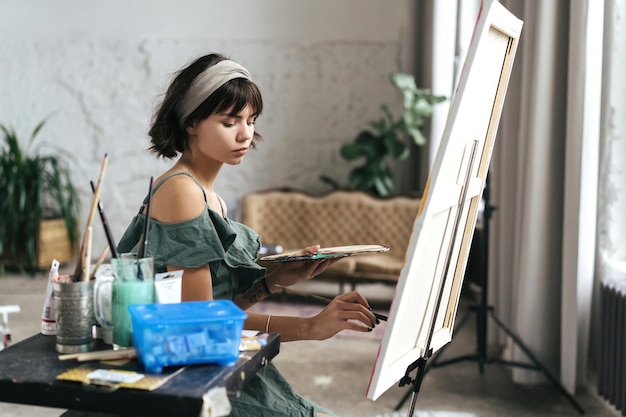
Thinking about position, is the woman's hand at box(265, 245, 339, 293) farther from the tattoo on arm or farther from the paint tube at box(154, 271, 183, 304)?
the paint tube at box(154, 271, 183, 304)

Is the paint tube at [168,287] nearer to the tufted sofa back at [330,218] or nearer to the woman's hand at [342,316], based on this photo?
the woman's hand at [342,316]

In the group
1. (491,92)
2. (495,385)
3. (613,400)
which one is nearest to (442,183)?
(491,92)

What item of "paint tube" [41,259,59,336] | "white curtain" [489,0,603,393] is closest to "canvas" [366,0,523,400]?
"paint tube" [41,259,59,336]

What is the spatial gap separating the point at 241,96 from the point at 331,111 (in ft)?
18.7

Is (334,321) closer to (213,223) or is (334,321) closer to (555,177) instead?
(213,223)

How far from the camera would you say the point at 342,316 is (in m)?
1.63

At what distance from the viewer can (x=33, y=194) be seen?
7.18m

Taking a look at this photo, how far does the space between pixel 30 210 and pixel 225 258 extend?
19.3ft

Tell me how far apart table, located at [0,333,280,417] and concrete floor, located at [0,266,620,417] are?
6.44ft

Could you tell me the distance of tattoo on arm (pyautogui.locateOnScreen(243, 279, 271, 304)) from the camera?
1.98 metres

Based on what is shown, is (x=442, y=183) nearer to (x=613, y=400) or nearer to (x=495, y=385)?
(x=613, y=400)

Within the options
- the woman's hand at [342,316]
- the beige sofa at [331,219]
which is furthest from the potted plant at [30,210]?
the woman's hand at [342,316]

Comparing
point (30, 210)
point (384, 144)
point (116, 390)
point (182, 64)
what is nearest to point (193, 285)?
point (116, 390)

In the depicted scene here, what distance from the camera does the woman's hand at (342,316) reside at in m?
1.62
